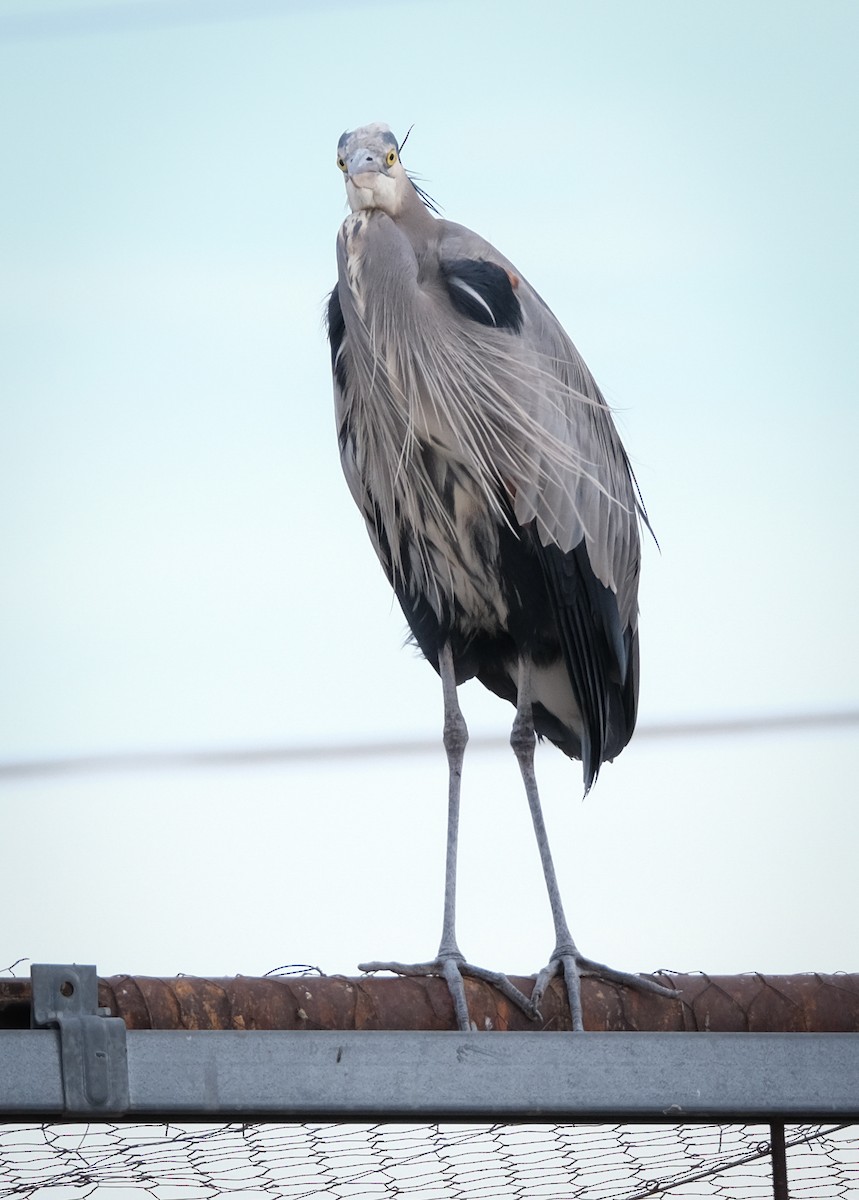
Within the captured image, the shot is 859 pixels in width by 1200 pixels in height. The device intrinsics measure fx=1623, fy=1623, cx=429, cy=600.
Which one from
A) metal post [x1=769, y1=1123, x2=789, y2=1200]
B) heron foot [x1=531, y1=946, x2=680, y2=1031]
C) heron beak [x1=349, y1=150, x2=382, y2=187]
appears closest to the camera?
metal post [x1=769, y1=1123, x2=789, y2=1200]

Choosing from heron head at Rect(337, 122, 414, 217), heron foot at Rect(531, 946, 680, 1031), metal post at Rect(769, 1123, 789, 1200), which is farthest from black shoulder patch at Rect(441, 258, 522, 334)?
metal post at Rect(769, 1123, 789, 1200)

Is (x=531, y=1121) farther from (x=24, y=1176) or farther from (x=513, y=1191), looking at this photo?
(x=24, y=1176)

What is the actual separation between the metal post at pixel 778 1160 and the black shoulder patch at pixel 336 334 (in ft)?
5.27

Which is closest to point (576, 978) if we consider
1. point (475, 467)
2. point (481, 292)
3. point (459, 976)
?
point (459, 976)

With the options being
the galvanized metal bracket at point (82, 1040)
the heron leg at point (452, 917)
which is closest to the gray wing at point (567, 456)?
the heron leg at point (452, 917)

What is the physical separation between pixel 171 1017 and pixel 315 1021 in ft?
0.54

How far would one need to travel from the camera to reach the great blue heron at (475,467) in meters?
2.78

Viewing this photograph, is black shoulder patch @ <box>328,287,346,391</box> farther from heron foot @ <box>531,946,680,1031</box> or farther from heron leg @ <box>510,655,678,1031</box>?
heron foot @ <box>531,946,680,1031</box>

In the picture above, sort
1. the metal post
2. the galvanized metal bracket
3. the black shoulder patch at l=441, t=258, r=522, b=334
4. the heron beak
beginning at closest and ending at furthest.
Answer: the galvanized metal bracket
the metal post
the heron beak
the black shoulder patch at l=441, t=258, r=522, b=334

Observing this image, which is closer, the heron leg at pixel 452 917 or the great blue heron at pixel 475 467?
the heron leg at pixel 452 917

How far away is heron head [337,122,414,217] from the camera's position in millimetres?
2758

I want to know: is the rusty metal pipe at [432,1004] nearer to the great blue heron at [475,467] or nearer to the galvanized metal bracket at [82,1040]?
the galvanized metal bracket at [82,1040]

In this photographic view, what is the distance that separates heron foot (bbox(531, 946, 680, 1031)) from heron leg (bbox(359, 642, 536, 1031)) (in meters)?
0.05

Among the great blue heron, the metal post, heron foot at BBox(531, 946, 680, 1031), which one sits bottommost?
the metal post
